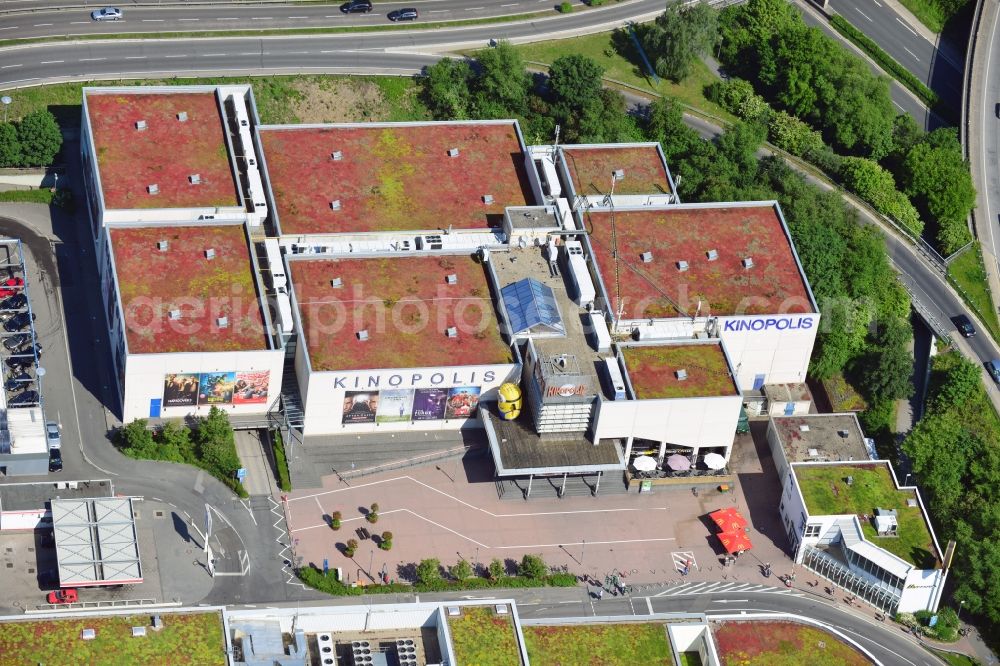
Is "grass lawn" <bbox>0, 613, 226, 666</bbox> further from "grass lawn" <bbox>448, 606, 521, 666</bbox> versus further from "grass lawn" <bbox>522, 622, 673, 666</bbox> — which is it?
"grass lawn" <bbox>522, 622, 673, 666</bbox>

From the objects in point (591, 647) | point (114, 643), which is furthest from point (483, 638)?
point (114, 643)

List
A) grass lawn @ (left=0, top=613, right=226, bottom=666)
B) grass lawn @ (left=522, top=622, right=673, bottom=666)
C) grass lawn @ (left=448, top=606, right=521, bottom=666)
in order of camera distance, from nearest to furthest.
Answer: grass lawn @ (left=0, top=613, right=226, bottom=666) < grass lawn @ (left=448, top=606, right=521, bottom=666) < grass lawn @ (left=522, top=622, right=673, bottom=666)

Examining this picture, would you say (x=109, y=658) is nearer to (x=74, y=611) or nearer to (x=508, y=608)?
(x=74, y=611)

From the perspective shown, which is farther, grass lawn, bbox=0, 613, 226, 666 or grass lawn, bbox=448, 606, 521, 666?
grass lawn, bbox=448, 606, 521, 666

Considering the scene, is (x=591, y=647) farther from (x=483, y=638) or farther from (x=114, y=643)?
(x=114, y=643)

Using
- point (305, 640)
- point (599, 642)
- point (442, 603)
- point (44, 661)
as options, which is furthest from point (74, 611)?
point (599, 642)

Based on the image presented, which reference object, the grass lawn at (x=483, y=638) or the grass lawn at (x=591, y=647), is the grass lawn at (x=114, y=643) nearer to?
the grass lawn at (x=483, y=638)

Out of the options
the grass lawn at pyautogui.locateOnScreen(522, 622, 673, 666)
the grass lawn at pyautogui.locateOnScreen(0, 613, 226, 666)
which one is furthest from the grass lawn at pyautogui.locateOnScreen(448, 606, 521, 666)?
the grass lawn at pyautogui.locateOnScreen(0, 613, 226, 666)
